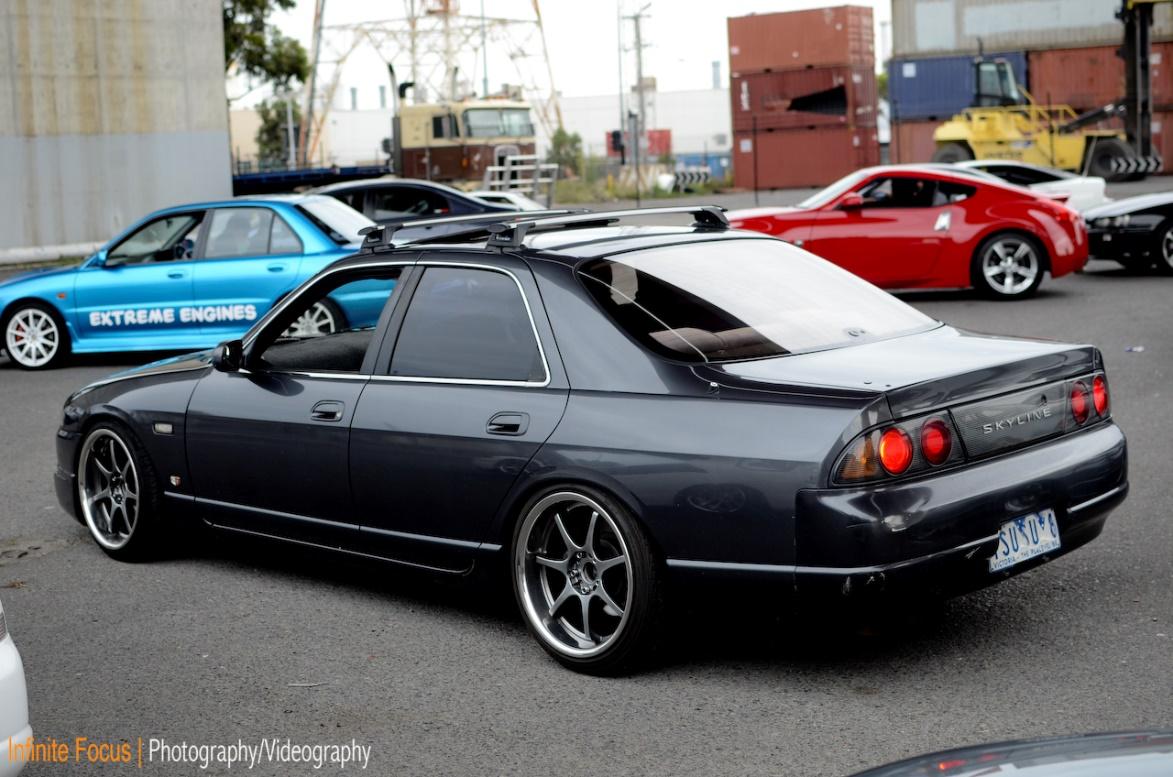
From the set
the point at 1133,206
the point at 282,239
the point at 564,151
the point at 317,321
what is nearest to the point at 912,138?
the point at 1133,206

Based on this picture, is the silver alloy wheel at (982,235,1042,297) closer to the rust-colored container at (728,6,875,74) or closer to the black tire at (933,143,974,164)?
the black tire at (933,143,974,164)

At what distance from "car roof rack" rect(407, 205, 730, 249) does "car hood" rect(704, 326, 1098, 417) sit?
42.3 inches

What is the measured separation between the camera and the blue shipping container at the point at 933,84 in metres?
47.6

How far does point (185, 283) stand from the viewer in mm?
12914

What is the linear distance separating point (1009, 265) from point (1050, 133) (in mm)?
23760

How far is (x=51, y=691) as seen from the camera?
16.1ft

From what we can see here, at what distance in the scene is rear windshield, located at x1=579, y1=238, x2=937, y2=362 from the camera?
4980mm

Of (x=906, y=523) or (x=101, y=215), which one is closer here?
(x=906, y=523)

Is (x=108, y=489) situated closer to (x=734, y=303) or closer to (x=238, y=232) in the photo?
(x=734, y=303)

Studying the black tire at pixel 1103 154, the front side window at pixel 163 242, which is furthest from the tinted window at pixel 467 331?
the black tire at pixel 1103 154

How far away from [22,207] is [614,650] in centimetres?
2375

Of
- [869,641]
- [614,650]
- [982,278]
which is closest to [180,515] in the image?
[614,650]

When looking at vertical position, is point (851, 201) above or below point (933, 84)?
below

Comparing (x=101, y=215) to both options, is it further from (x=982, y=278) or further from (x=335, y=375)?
(x=335, y=375)
